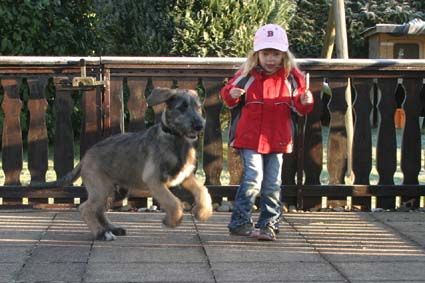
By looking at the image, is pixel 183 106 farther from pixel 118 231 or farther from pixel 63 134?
pixel 63 134

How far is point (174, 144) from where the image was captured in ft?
20.6

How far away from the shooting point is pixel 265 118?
6.46m

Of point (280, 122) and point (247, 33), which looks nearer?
point (280, 122)

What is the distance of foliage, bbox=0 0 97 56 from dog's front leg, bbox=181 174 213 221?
7.38 meters

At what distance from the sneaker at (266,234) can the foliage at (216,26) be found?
6.01 m

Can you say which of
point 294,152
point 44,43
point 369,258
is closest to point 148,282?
point 369,258

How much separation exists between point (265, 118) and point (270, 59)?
0.53m

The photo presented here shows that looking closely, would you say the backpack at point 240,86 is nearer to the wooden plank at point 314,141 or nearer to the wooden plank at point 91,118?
the wooden plank at point 314,141

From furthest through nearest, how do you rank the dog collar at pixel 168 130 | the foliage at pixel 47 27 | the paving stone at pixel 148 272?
1. the foliage at pixel 47 27
2. the dog collar at pixel 168 130
3. the paving stone at pixel 148 272

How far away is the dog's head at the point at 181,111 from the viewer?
608 cm

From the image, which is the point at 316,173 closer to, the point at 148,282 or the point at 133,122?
the point at 133,122

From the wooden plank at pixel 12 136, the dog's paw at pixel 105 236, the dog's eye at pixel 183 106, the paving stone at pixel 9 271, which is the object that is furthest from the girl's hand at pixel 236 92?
the wooden plank at pixel 12 136

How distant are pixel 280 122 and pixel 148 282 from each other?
2.14m

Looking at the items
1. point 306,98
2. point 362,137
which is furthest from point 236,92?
point 362,137
